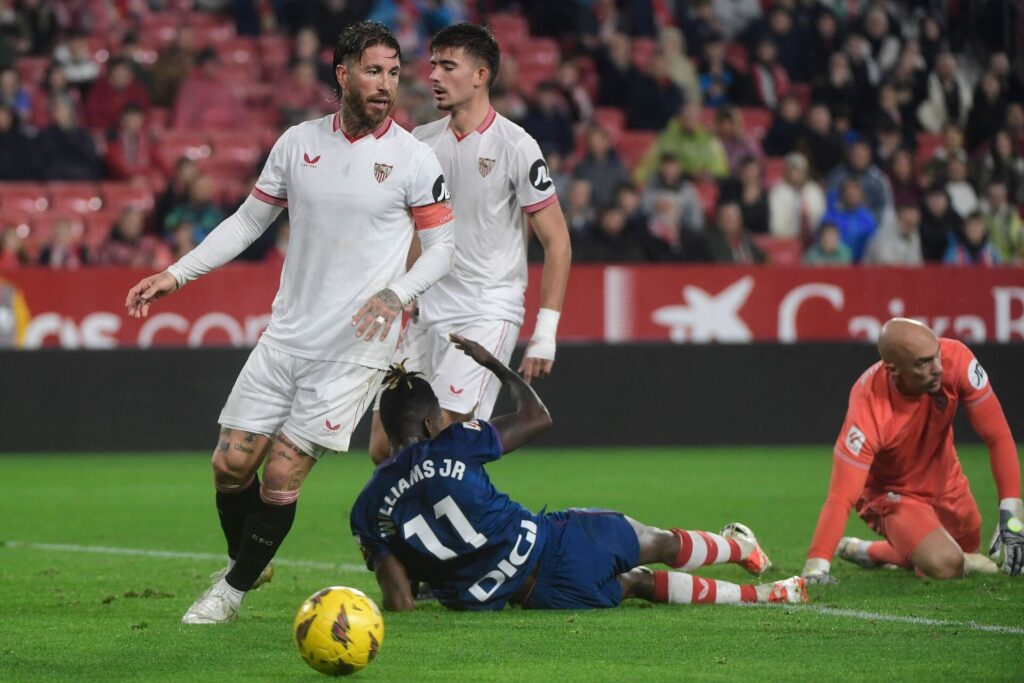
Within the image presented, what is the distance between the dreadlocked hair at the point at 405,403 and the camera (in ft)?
20.5

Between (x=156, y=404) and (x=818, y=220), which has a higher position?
(x=818, y=220)

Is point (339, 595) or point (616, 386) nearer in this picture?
point (339, 595)

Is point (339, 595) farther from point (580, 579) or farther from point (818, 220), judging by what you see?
point (818, 220)

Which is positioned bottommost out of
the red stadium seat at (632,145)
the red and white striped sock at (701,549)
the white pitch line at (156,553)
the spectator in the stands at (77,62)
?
the white pitch line at (156,553)

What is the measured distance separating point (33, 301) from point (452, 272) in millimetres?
8030

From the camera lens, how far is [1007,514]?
697 cm

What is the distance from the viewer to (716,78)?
62.1ft

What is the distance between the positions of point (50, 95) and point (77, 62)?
0.72m

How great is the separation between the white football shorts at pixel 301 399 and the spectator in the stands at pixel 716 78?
13.3m

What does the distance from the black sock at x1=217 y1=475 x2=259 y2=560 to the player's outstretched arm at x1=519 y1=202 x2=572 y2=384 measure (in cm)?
121

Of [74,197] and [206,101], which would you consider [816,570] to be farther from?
[206,101]

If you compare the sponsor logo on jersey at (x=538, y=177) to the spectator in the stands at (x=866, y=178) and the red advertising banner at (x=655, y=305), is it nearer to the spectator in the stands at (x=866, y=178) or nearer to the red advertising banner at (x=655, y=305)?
the red advertising banner at (x=655, y=305)

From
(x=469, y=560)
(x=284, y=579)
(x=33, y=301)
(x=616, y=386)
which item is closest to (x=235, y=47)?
(x=33, y=301)

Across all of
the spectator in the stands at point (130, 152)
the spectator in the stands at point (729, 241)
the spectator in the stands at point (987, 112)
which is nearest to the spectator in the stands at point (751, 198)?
the spectator in the stands at point (729, 241)
